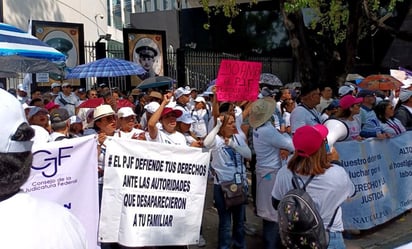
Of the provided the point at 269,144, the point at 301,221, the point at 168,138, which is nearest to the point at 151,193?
the point at 168,138

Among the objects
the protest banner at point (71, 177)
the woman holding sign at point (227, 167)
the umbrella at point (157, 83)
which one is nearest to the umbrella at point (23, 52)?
the protest banner at point (71, 177)

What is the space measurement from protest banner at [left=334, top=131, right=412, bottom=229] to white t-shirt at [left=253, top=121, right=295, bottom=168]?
123 centimetres

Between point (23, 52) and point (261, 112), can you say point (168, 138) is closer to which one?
point (261, 112)

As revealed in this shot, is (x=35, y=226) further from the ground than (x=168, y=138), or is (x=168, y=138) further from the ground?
(x=35, y=226)

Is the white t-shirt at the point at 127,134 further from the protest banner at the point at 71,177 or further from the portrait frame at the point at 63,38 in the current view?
the portrait frame at the point at 63,38

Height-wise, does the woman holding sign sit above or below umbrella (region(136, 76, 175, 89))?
below

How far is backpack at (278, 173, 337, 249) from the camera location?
12.7 ft

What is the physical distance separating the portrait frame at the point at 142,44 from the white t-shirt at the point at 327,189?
1229 centimetres

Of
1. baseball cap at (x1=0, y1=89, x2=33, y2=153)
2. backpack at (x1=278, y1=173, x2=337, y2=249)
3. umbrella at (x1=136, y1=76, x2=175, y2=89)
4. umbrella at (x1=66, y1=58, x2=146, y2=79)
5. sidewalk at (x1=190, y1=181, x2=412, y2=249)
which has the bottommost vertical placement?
sidewalk at (x1=190, y1=181, x2=412, y2=249)

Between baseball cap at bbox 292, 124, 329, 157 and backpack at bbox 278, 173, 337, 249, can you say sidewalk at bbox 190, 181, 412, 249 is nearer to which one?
backpack at bbox 278, 173, 337, 249

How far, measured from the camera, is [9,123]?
5.41ft

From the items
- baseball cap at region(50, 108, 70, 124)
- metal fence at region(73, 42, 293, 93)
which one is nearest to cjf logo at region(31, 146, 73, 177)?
baseball cap at region(50, 108, 70, 124)

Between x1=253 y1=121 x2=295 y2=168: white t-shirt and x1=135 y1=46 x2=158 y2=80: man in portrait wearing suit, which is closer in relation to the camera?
x1=253 y1=121 x2=295 y2=168: white t-shirt

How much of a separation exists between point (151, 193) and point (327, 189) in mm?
1807
